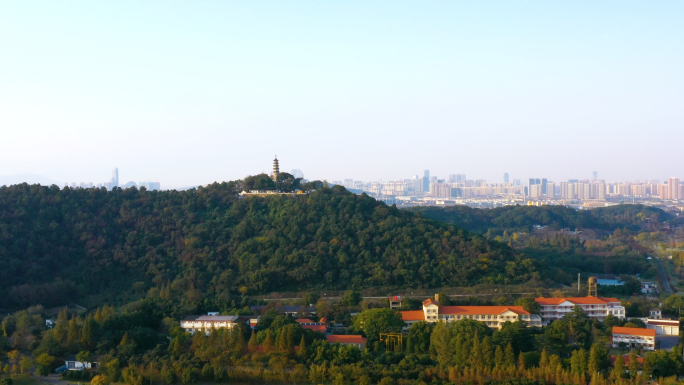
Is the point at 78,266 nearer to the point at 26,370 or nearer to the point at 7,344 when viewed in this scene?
the point at 7,344

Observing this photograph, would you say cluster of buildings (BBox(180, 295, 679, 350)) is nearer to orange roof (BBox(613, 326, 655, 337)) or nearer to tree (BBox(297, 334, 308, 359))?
orange roof (BBox(613, 326, 655, 337))

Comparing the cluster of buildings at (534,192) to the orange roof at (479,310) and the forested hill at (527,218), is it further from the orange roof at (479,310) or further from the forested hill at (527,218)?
the orange roof at (479,310)

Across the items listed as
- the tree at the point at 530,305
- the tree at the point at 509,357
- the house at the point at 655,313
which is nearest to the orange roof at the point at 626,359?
the tree at the point at 509,357

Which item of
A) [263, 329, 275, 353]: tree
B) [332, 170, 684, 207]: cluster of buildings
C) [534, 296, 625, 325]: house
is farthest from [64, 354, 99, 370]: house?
[332, 170, 684, 207]: cluster of buildings

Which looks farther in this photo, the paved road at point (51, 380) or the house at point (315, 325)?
the house at point (315, 325)

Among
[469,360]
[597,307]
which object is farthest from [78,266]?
[597,307]
